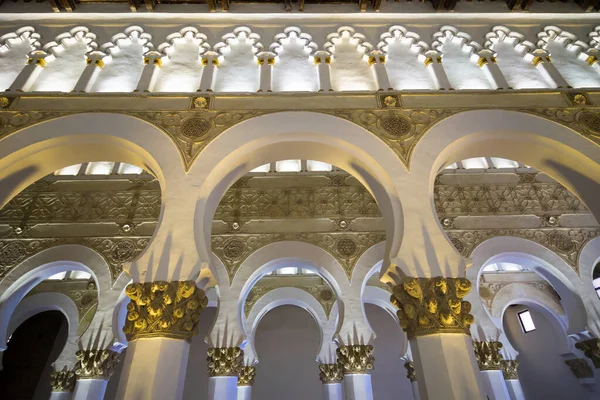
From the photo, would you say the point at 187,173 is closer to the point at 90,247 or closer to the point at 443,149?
the point at 443,149

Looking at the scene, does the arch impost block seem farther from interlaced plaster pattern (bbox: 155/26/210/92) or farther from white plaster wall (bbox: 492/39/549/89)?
white plaster wall (bbox: 492/39/549/89)

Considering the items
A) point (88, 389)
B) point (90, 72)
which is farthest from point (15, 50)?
point (88, 389)

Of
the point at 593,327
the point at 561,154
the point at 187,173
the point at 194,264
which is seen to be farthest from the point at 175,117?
the point at 593,327

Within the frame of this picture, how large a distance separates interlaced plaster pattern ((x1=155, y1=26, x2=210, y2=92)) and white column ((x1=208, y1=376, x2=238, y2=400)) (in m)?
3.91

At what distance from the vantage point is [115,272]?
528 centimetres

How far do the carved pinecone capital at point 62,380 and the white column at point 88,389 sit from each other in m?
0.92

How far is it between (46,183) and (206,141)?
389 cm

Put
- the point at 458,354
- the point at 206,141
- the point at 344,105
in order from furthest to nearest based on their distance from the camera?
the point at 344,105 → the point at 206,141 → the point at 458,354

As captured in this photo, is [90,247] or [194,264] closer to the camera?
[194,264]

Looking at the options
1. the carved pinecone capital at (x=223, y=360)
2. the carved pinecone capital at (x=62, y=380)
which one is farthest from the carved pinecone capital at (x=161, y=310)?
the carved pinecone capital at (x=62, y=380)

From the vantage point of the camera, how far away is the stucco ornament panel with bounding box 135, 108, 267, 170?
12.1 ft

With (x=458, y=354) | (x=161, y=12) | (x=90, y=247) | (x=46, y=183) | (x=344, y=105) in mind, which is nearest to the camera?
(x=458, y=354)

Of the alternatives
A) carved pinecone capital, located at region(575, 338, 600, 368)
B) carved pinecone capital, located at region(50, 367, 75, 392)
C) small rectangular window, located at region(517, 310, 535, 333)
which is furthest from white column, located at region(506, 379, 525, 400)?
carved pinecone capital, located at region(50, 367, 75, 392)

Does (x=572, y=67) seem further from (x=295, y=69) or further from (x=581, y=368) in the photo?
(x=581, y=368)
